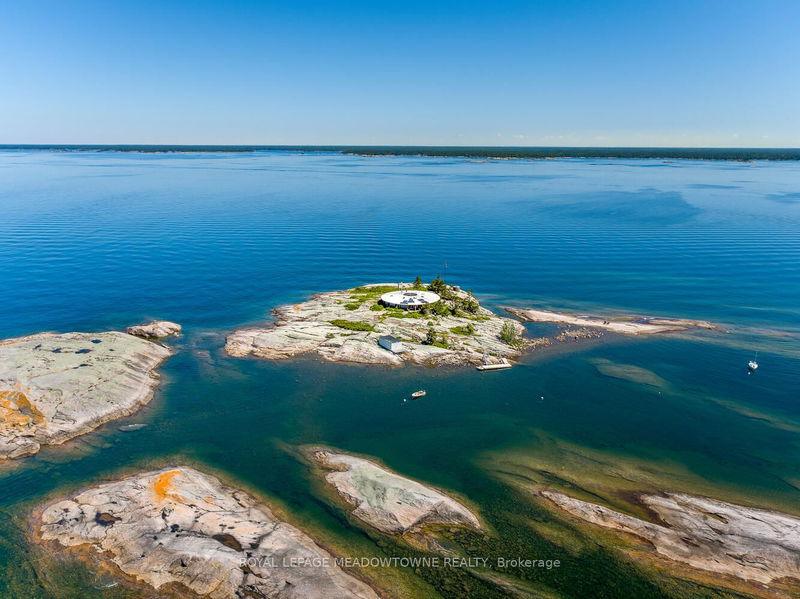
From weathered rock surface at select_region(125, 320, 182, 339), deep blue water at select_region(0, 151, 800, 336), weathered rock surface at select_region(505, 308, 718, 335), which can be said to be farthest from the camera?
deep blue water at select_region(0, 151, 800, 336)

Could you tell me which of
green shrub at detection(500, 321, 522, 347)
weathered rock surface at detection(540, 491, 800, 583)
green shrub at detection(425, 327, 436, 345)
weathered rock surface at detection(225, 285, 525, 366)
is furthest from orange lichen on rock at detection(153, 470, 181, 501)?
green shrub at detection(500, 321, 522, 347)

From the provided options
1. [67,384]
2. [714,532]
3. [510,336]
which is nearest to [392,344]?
[510,336]

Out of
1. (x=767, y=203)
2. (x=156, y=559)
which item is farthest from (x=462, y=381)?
(x=767, y=203)

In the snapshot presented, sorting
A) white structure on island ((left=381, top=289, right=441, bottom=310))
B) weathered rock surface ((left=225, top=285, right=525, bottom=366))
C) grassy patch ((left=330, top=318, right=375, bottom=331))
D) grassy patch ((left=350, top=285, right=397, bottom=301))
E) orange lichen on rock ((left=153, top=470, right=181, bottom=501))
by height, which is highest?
white structure on island ((left=381, top=289, right=441, bottom=310))

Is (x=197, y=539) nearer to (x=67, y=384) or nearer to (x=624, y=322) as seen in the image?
(x=67, y=384)

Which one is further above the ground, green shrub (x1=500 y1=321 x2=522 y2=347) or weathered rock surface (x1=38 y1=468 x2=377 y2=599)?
green shrub (x1=500 y1=321 x2=522 y2=347)

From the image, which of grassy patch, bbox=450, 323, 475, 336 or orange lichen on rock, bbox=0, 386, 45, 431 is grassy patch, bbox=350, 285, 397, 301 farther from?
orange lichen on rock, bbox=0, 386, 45, 431

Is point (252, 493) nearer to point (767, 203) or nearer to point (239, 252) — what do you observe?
point (239, 252)
